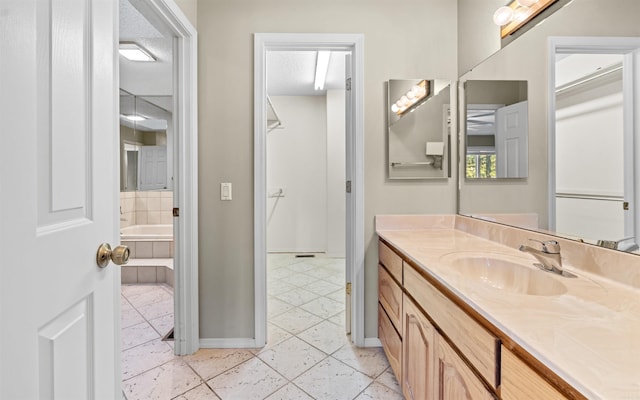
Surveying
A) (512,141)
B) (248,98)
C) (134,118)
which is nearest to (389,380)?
(512,141)

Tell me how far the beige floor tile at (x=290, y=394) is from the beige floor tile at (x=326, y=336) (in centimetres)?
38

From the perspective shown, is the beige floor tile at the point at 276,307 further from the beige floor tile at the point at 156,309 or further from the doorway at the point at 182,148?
the beige floor tile at the point at 156,309

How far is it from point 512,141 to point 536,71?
13.7 inches

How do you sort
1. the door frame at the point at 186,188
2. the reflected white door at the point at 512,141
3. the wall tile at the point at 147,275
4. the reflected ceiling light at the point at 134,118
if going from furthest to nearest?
1. the reflected ceiling light at the point at 134,118
2. the wall tile at the point at 147,275
3. the door frame at the point at 186,188
4. the reflected white door at the point at 512,141

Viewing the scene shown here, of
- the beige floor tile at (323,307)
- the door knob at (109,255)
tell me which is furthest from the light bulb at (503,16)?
the beige floor tile at (323,307)

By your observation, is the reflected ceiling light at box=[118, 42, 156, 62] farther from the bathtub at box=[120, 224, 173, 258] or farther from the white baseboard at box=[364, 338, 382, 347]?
the white baseboard at box=[364, 338, 382, 347]

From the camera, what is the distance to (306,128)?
452cm

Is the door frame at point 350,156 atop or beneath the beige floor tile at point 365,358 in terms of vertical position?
atop

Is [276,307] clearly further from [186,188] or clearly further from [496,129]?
[496,129]

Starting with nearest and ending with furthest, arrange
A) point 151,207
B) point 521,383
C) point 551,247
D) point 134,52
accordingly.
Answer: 1. point 521,383
2. point 551,247
3. point 134,52
4. point 151,207

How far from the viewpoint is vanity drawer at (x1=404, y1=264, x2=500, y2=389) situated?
730mm

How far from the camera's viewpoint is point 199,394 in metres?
1.51

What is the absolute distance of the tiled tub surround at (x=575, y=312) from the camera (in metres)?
0.50

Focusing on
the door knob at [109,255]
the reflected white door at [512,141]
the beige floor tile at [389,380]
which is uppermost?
the reflected white door at [512,141]
